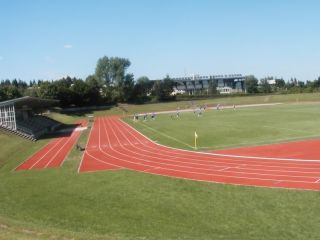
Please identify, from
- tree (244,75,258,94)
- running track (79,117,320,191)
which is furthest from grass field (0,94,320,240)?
tree (244,75,258,94)

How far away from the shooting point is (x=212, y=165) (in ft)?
78.1

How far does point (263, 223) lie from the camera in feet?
44.6

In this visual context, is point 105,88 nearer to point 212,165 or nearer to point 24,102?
point 24,102

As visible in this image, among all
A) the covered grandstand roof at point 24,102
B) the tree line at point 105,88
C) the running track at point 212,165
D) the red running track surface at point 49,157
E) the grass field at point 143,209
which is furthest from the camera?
the tree line at point 105,88

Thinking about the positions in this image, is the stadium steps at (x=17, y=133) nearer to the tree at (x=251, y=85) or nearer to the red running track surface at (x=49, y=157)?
the red running track surface at (x=49, y=157)

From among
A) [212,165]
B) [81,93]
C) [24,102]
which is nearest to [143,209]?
[212,165]

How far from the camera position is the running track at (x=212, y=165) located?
63.4ft

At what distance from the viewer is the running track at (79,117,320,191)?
19.3 metres

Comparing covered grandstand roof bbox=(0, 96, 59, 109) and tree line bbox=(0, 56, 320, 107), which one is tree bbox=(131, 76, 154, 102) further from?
covered grandstand roof bbox=(0, 96, 59, 109)

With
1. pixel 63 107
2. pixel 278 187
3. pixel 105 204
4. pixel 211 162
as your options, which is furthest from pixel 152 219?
pixel 63 107

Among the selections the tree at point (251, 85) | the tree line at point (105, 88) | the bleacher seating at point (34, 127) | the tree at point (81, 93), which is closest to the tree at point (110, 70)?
the tree line at point (105, 88)

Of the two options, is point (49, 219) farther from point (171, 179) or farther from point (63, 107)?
point (63, 107)

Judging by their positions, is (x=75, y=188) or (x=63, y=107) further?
(x=63, y=107)

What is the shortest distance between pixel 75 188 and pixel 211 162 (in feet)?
26.6
